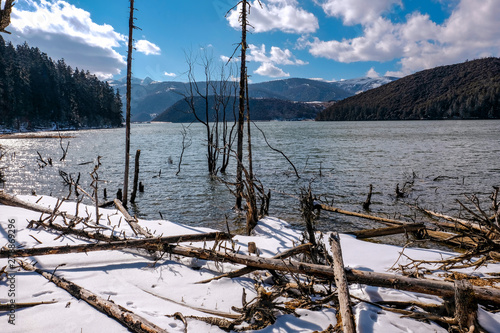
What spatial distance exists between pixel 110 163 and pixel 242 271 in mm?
25242

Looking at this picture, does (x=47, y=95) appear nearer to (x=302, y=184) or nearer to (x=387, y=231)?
(x=302, y=184)

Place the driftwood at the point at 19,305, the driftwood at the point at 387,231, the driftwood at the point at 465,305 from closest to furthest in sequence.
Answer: the driftwood at the point at 465,305, the driftwood at the point at 19,305, the driftwood at the point at 387,231

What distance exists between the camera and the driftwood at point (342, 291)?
2.65 m

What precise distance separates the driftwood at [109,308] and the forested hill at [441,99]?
568ft

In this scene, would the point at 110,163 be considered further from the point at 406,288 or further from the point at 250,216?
the point at 406,288

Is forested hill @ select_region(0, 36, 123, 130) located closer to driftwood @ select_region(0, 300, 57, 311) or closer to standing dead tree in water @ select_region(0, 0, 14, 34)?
standing dead tree in water @ select_region(0, 0, 14, 34)

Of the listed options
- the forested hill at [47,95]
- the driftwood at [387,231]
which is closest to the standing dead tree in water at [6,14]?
the driftwood at [387,231]

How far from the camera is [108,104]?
399ft

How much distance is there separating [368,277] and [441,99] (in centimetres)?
18537

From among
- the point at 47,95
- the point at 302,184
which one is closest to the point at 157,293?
the point at 302,184

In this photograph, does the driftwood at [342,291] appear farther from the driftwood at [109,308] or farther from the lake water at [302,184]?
the lake water at [302,184]

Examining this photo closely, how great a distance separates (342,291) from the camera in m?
3.12

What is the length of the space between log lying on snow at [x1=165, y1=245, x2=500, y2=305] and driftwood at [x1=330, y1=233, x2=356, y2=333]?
0.21 metres

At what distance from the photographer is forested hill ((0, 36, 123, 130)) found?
82594mm
